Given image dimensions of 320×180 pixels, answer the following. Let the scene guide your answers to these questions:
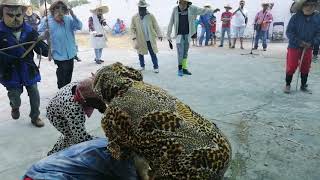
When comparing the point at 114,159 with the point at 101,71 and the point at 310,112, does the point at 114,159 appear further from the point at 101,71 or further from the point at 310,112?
the point at 310,112

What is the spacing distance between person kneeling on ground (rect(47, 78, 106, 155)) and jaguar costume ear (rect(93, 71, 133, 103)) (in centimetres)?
89

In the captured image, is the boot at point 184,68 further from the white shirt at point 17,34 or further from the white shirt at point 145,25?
the white shirt at point 17,34

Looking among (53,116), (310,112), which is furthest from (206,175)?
(310,112)

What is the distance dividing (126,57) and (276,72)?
16.5 feet

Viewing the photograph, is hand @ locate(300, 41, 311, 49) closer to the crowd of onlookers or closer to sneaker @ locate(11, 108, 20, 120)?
sneaker @ locate(11, 108, 20, 120)

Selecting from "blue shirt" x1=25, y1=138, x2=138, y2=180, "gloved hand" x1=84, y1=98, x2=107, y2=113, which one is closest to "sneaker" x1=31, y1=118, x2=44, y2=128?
"gloved hand" x1=84, y1=98, x2=107, y2=113

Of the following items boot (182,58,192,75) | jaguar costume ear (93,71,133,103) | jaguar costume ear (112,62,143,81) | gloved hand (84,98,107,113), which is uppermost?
jaguar costume ear (112,62,143,81)

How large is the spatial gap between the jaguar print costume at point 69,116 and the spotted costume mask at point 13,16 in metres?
2.19

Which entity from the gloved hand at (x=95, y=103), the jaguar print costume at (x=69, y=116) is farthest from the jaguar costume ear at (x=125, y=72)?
the jaguar print costume at (x=69, y=116)

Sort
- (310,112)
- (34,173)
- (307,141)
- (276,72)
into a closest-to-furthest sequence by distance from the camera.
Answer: (34,173)
(307,141)
(310,112)
(276,72)

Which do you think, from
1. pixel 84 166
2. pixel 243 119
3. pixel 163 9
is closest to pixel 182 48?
pixel 243 119

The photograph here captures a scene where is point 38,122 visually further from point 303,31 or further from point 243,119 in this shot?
point 303,31

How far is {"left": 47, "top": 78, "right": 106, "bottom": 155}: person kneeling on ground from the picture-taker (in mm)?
2898

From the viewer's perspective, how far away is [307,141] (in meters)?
4.51
